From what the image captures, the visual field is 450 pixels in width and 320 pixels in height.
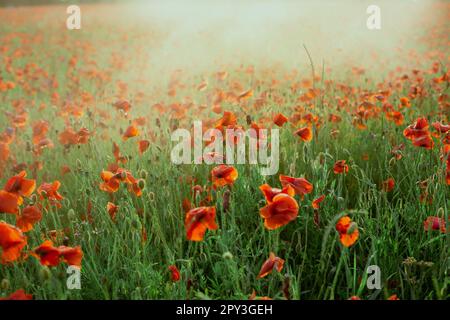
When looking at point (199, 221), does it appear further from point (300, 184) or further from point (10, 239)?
point (10, 239)

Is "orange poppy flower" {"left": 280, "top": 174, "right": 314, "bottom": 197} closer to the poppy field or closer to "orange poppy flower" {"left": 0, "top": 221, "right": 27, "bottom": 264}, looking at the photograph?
the poppy field

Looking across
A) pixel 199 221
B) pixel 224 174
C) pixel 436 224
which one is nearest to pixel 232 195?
pixel 224 174

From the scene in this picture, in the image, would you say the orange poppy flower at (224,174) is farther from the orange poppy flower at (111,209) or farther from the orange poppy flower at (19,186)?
the orange poppy flower at (19,186)

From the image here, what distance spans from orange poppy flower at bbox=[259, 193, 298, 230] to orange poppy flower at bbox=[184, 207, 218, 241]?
12 centimetres

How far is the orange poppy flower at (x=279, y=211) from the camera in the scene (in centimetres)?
119

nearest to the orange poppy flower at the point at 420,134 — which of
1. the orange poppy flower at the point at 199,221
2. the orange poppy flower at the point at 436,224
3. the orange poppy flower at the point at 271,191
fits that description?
the orange poppy flower at the point at 436,224

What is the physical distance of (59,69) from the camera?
591 centimetres

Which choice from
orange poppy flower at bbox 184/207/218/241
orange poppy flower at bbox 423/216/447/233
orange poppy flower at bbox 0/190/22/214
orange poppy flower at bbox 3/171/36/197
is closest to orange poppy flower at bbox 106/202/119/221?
orange poppy flower at bbox 3/171/36/197

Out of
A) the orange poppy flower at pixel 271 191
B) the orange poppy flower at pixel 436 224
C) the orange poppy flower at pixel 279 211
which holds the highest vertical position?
the orange poppy flower at pixel 271 191

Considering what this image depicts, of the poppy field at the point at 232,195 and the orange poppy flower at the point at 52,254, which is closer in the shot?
the orange poppy flower at the point at 52,254

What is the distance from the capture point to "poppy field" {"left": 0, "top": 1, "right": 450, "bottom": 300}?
1.36 metres

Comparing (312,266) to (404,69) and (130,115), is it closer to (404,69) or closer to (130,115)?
(130,115)
